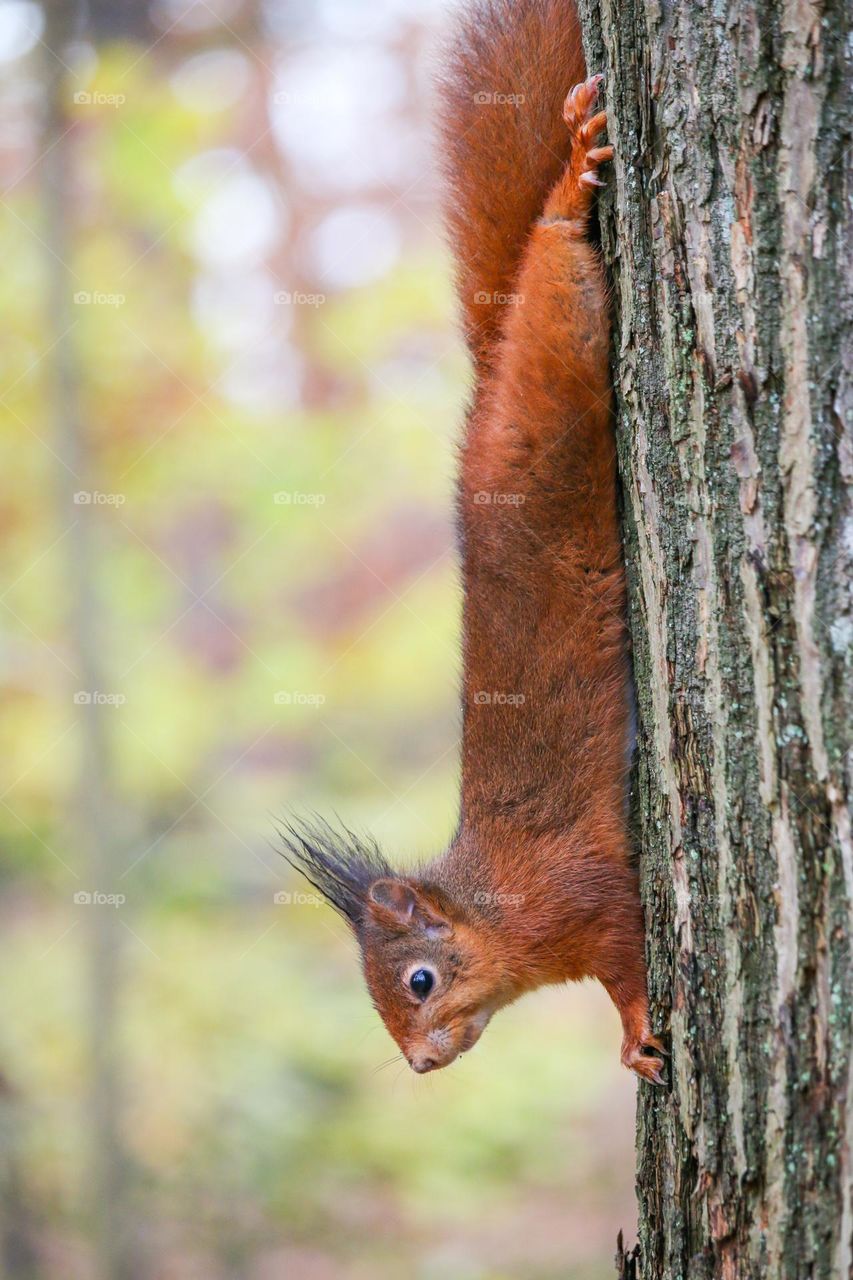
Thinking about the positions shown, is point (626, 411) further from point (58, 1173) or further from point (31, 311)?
point (58, 1173)

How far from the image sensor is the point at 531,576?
266cm

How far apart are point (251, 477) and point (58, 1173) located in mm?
3832

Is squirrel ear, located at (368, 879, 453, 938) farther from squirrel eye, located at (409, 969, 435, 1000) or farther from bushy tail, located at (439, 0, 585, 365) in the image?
bushy tail, located at (439, 0, 585, 365)

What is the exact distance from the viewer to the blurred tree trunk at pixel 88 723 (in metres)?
5.36

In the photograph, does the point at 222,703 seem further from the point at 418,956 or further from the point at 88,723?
the point at 418,956

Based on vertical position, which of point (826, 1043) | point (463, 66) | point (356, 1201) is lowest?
point (356, 1201)

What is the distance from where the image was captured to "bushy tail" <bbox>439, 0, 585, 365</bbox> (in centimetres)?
249

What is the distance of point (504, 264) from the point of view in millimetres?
2748

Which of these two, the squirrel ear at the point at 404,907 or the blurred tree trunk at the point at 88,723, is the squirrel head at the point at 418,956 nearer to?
the squirrel ear at the point at 404,907

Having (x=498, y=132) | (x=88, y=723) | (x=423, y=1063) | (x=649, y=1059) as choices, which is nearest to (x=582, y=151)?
(x=498, y=132)

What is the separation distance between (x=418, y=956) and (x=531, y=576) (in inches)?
45.7

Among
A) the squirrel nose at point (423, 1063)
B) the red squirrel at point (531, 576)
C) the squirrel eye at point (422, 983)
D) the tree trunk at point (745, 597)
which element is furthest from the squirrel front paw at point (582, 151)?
the squirrel nose at point (423, 1063)

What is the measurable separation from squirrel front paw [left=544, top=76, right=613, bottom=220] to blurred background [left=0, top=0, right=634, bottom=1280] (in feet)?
9.10

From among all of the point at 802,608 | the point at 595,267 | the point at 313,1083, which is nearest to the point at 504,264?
the point at 595,267
